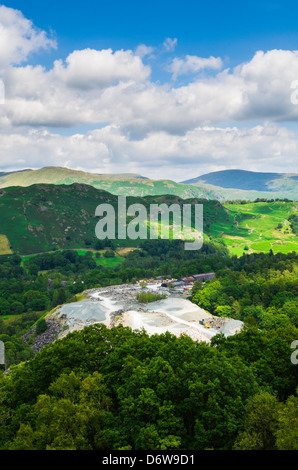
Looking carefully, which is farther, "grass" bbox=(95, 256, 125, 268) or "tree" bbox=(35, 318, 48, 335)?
"grass" bbox=(95, 256, 125, 268)

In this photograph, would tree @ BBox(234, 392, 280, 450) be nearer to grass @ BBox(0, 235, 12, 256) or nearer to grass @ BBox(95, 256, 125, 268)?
grass @ BBox(95, 256, 125, 268)

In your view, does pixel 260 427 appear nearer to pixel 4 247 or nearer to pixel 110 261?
pixel 110 261

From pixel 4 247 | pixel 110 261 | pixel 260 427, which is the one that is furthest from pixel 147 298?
pixel 4 247

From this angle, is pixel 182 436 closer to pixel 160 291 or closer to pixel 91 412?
pixel 91 412

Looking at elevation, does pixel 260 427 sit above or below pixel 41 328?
above

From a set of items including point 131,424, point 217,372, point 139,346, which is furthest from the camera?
point 139,346

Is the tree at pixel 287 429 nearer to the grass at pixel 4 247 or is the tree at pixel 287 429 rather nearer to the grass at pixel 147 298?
the grass at pixel 147 298

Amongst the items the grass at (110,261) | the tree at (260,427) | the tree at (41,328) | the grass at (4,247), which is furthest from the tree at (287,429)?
the grass at (4,247)

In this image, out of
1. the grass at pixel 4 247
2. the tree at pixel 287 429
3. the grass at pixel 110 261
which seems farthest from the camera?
the grass at pixel 4 247

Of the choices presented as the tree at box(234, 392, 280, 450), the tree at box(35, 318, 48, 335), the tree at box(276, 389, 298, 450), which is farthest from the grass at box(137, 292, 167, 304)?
the tree at box(276, 389, 298, 450)

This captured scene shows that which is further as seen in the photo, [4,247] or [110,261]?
[4,247]
